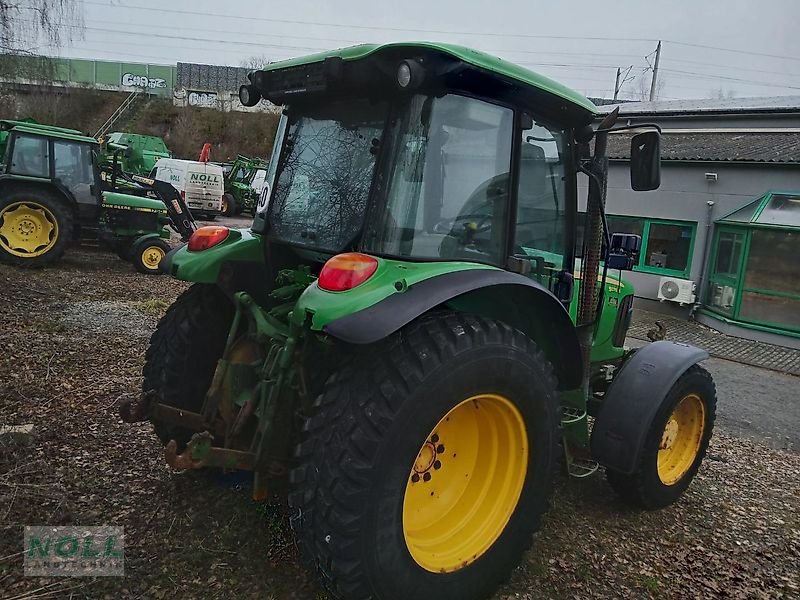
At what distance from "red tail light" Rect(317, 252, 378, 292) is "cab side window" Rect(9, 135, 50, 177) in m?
9.57

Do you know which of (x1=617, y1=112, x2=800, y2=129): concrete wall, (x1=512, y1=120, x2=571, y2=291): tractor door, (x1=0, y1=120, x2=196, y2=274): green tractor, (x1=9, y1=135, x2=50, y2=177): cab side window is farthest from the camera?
(x1=617, y1=112, x2=800, y2=129): concrete wall

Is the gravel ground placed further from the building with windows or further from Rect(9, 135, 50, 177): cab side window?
the building with windows

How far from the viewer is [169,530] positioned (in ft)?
9.59

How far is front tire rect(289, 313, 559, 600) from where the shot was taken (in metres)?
2.21

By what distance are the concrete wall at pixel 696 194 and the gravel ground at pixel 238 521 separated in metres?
7.54

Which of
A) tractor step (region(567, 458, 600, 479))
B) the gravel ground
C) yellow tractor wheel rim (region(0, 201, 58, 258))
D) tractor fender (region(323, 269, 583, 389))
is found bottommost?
the gravel ground

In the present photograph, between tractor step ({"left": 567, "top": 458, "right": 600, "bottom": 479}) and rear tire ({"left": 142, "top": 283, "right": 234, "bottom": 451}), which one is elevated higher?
rear tire ({"left": 142, "top": 283, "right": 234, "bottom": 451})

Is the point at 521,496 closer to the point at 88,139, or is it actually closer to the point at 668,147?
the point at 88,139

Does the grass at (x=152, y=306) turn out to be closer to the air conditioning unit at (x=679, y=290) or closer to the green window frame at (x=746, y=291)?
the air conditioning unit at (x=679, y=290)

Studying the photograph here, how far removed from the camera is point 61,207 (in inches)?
390

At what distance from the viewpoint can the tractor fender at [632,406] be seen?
3289mm

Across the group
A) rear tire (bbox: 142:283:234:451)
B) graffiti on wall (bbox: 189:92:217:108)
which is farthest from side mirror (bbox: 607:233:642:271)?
graffiti on wall (bbox: 189:92:217:108)

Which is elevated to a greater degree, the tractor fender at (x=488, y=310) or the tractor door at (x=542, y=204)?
the tractor door at (x=542, y=204)

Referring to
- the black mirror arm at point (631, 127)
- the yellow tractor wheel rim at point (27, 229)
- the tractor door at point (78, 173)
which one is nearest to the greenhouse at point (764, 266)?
the black mirror arm at point (631, 127)
